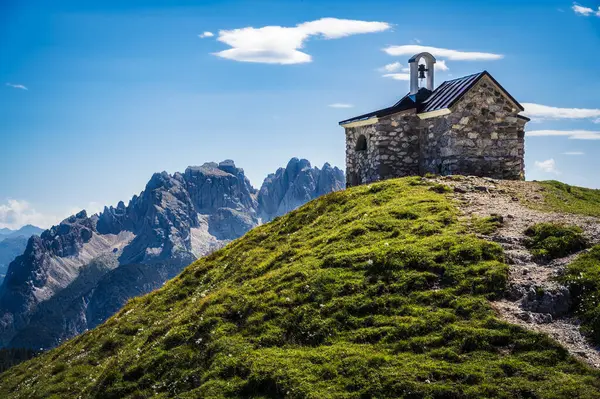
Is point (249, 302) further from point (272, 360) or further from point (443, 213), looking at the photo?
point (443, 213)

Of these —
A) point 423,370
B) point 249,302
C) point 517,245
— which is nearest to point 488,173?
point 517,245

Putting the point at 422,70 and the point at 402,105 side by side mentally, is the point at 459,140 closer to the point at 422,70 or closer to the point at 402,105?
the point at 402,105

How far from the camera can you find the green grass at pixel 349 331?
1241cm

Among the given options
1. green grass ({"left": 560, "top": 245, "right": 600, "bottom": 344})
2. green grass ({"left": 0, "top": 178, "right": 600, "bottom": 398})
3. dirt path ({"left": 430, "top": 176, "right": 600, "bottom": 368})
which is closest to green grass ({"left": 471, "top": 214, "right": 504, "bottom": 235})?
dirt path ({"left": 430, "top": 176, "right": 600, "bottom": 368})

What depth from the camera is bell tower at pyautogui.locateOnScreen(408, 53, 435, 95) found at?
36.6 meters

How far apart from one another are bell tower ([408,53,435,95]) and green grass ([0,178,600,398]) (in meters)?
13.5

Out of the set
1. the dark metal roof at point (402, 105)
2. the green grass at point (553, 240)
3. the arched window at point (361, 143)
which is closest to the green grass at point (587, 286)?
the green grass at point (553, 240)

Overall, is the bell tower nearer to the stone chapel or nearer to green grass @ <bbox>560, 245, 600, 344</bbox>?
the stone chapel

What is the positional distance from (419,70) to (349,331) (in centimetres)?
2624

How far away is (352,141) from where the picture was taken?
37.2m

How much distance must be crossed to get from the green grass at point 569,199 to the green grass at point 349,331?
4.75 m

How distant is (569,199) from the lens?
25.2 meters

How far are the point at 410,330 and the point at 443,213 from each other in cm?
838

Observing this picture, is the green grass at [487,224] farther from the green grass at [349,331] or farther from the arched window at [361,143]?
the arched window at [361,143]
